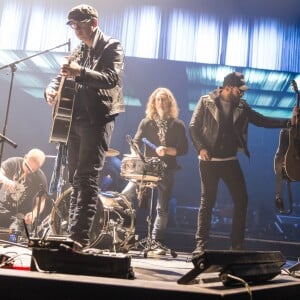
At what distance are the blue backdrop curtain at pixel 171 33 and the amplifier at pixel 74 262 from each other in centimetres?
480

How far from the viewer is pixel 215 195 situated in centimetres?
444

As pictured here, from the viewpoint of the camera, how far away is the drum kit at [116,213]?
171 inches

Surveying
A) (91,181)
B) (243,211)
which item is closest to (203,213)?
(243,211)

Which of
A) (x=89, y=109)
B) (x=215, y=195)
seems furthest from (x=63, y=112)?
(x=215, y=195)

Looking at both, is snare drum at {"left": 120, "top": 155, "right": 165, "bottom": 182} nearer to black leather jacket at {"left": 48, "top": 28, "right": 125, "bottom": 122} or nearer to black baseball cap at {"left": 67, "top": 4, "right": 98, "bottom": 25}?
black leather jacket at {"left": 48, "top": 28, "right": 125, "bottom": 122}

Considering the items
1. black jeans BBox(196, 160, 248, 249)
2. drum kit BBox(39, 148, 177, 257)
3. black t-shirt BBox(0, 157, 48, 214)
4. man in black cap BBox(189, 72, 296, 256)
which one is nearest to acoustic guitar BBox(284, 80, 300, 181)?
man in black cap BBox(189, 72, 296, 256)

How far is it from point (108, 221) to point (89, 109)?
1753mm

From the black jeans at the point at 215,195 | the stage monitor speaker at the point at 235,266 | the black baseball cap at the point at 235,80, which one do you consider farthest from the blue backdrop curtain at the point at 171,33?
the stage monitor speaker at the point at 235,266

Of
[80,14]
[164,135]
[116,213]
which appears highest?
[80,14]

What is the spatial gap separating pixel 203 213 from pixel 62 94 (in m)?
2.15

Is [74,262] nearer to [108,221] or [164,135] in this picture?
[108,221]

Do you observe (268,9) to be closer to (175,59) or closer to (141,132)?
(175,59)

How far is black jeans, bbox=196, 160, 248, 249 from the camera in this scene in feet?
14.4

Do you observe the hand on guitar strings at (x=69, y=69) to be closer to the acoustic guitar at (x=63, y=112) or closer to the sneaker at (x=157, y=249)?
the acoustic guitar at (x=63, y=112)
